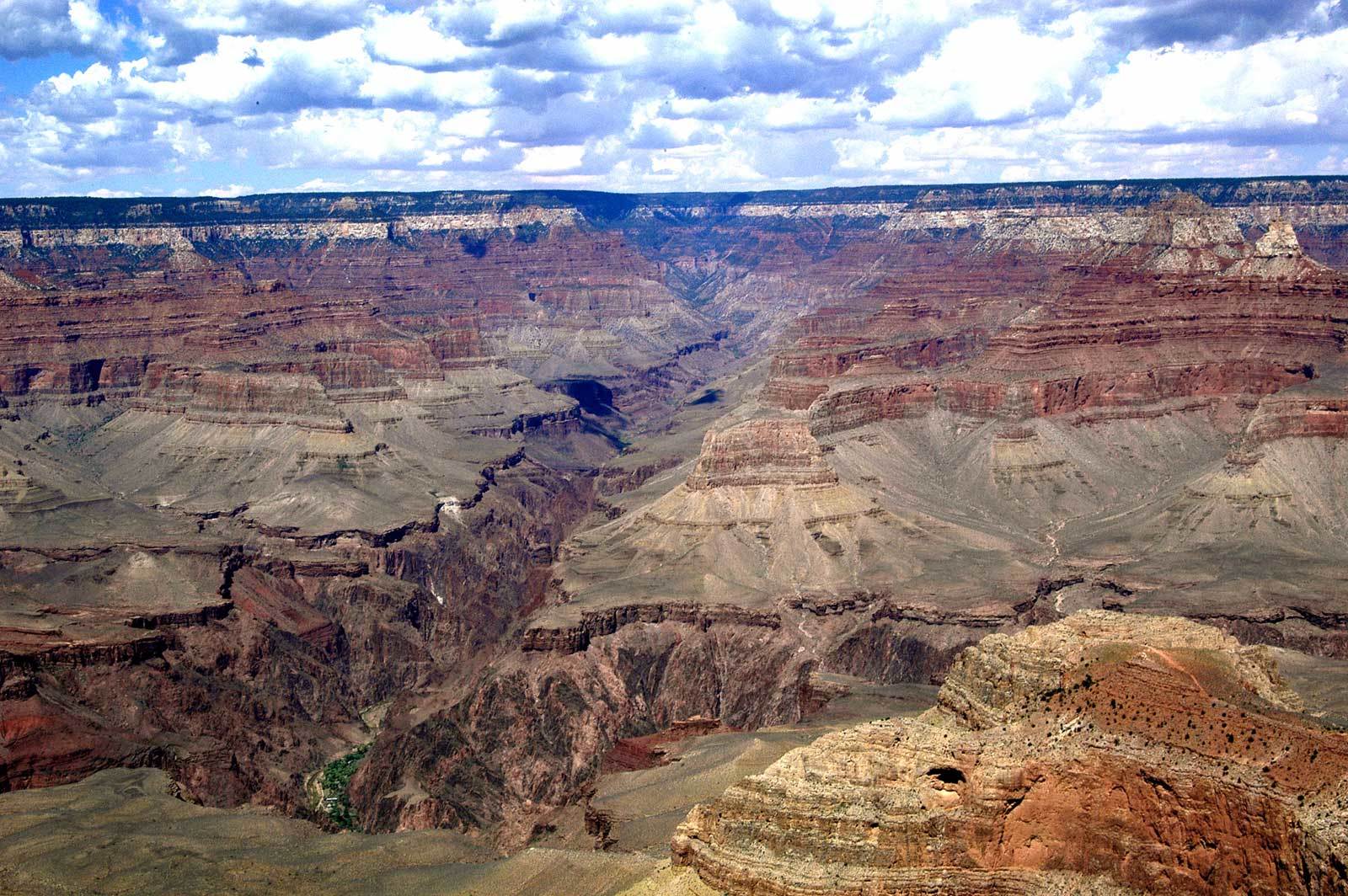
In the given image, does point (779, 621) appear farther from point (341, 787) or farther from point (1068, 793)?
point (1068, 793)

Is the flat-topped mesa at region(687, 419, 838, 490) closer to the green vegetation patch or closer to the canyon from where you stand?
the canyon

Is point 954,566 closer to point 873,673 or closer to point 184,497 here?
point 873,673

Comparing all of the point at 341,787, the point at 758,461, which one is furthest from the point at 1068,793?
the point at 758,461

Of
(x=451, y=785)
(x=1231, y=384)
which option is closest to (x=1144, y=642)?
(x=451, y=785)

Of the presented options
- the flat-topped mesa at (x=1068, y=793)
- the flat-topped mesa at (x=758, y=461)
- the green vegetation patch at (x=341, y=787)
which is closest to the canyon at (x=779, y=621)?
the flat-topped mesa at (x=1068, y=793)

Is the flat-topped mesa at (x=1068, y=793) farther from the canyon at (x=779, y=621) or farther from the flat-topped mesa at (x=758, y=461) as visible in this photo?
the flat-topped mesa at (x=758, y=461)

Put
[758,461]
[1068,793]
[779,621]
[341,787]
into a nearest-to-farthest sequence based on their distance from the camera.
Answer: [1068,793] → [341,787] → [779,621] → [758,461]
